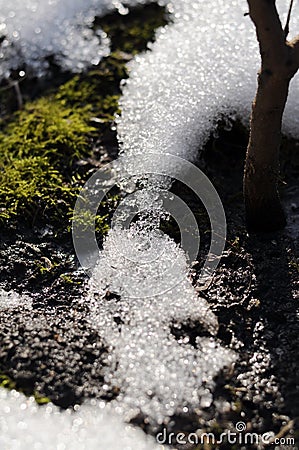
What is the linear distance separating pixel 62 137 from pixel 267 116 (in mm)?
820

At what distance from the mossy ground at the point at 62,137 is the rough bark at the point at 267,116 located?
1.53ft

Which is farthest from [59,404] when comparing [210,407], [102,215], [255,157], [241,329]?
[255,157]

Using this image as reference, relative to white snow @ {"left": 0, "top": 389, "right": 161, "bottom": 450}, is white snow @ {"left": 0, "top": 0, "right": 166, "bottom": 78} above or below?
above

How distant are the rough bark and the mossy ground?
47 cm

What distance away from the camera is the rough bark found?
141 centimetres

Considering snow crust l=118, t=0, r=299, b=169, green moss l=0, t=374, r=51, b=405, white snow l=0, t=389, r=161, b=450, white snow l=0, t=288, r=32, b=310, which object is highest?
snow crust l=118, t=0, r=299, b=169

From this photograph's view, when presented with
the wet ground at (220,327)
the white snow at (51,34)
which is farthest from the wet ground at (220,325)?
the white snow at (51,34)

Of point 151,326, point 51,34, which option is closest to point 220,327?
point 151,326

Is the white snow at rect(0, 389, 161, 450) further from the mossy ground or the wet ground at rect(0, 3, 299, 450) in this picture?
the mossy ground

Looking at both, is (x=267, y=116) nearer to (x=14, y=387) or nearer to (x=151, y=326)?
(x=151, y=326)

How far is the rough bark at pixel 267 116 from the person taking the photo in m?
1.41

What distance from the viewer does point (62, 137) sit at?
6.78 ft

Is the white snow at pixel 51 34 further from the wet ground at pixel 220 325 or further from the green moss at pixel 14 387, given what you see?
the green moss at pixel 14 387

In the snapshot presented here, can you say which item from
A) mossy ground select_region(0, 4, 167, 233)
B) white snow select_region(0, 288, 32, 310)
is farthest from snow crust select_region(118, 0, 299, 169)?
white snow select_region(0, 288, 32, 310)
